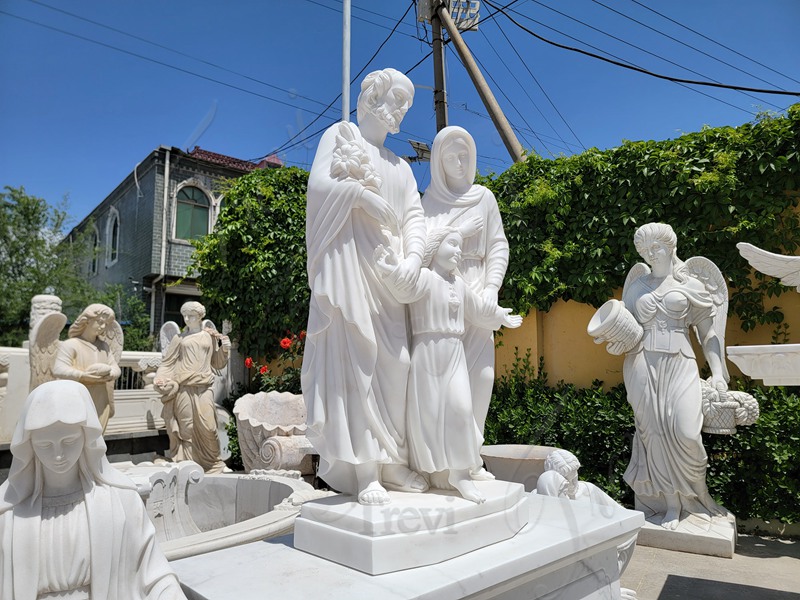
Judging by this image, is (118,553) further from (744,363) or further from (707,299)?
(707,299)

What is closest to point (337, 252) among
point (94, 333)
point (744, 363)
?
point (744, 363)

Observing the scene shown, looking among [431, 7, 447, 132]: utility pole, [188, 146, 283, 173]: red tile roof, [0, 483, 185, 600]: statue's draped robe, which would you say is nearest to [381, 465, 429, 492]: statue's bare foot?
[0, 483, 185, 600]: statue's draped robe

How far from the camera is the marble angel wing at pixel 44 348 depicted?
551cm

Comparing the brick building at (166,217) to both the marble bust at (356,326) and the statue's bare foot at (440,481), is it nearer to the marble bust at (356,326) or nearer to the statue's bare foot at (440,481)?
the marble bust at (356,326)

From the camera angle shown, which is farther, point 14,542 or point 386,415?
point 386,415

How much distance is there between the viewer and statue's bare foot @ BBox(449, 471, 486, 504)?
7.42 ft

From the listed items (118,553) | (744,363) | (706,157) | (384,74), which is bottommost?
(118,553)

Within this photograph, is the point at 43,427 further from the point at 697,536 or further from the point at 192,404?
the point at 192,404

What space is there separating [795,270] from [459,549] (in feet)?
6.89

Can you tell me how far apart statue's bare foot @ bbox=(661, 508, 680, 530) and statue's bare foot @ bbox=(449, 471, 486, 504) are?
3.00 meters

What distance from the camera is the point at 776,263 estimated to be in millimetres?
2691

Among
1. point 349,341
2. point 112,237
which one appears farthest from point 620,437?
point 112,237

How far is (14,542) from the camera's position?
1505mm

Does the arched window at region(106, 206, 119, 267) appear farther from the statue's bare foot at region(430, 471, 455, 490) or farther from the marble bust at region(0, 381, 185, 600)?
the marble bust at region(0, 381, 185, 600)
